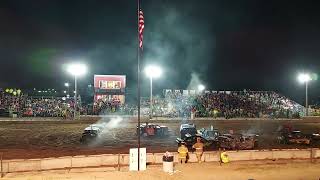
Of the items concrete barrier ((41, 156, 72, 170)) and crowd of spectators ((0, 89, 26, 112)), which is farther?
crowd of spectators ((0, 89, 26, 112))

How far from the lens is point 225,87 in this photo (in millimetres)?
109812

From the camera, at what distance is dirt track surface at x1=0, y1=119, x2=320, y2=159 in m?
26.9

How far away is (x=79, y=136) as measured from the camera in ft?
116

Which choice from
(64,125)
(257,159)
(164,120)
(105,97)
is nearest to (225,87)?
(105,97)

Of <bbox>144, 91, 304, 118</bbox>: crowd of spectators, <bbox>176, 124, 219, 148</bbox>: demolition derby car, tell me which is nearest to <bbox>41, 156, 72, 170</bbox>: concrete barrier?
<bbox>176, 124, 219, 148</bbox>: demolition derby car

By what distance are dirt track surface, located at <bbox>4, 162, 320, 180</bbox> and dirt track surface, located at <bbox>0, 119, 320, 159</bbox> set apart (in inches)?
216

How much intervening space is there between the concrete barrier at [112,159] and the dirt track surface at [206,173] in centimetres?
48

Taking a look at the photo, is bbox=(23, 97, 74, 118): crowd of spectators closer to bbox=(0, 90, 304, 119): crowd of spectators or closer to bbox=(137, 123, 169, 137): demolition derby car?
bbox=(0, 90, 304, 119): crowd of spectators

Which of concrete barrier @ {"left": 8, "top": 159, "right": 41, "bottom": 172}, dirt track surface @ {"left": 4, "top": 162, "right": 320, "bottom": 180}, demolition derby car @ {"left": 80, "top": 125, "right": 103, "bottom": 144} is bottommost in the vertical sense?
dirt track surface @ {"left": 4, "top": 162, "right": 320, "bottom": 180}

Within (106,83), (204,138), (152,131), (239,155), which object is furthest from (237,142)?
(106,83)

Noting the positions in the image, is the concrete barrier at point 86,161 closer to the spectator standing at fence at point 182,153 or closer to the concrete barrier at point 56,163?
the concrete barrier at point 56,163

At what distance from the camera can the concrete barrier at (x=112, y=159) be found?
1942 centimetres

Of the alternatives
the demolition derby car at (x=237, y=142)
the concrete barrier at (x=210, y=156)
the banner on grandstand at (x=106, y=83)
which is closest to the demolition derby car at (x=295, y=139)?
the demolition derby car at (x=237, y=142)

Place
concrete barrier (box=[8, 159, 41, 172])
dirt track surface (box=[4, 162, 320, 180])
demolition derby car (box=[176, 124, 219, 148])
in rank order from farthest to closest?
demolition derby car (box=[176, 124, 219, 148])
concrete barrier (box=[8, 159, 41, 172])
dirt track surface (box=[4, 162, 320, 180])
